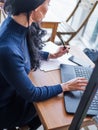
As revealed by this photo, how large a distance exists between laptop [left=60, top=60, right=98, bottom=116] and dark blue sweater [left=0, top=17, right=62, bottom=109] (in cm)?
7

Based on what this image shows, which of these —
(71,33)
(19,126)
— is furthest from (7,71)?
(71,33)

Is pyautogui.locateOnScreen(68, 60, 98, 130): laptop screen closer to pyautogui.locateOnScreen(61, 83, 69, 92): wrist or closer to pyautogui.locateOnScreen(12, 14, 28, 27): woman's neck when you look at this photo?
pyautogui.locateOnScreen(61, 83, 69, 92): wrist

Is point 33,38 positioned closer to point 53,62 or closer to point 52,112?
point 53,62

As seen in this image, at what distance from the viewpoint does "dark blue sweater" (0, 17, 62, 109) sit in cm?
92

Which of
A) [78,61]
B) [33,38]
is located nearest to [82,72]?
[78,61]

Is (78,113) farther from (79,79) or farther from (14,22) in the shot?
(14,22)

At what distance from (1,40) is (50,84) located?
1.05 ft

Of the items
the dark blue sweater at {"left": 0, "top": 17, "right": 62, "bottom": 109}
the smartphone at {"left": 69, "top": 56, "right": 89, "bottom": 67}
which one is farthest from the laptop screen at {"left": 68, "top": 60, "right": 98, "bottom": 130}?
the smartphone at {"left": 69, "top": 56, "right": 89, "bottom": 67}

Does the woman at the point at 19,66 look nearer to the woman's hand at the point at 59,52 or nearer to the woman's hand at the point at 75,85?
the woman's hand at the point at 75,85

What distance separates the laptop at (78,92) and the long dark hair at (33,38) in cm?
15

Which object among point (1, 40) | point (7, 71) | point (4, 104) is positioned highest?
point (1, 40)

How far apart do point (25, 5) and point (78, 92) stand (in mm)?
458

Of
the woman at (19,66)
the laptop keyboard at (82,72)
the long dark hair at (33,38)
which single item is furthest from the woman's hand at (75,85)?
the long dark hair at (33,38)

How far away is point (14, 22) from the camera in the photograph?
3.25 feet
